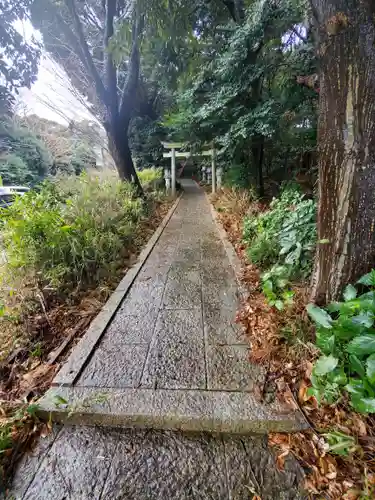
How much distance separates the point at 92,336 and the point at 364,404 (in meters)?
1.61

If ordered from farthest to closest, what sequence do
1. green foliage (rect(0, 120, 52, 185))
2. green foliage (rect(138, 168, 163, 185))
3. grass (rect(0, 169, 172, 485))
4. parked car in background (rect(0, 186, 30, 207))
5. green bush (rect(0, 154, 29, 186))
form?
green foliage (rect(0, 120, 52, 185)) → green bush (rect(0, 154, 29, 186)) → green foliage (rect(138, 168, 163, 185)) → parked car in background (rect(0, 186, 30, 207)) → grass (rect(0, 169, 172, 485))

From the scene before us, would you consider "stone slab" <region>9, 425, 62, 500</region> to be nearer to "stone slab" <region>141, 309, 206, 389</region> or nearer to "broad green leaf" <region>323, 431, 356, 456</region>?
"stone slab" <region>141, 309, 206, 389</region>

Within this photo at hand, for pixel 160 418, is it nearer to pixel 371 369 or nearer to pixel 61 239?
pixel 371 369

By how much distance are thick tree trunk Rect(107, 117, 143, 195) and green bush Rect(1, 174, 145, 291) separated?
2400 millimetres

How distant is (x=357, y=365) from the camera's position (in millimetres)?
1033

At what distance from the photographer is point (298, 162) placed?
5316mm

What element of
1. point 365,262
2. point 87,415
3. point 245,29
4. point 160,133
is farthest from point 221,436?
point 160,133

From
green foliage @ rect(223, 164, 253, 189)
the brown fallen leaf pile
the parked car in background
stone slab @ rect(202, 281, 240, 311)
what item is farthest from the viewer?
green foliage @ rect(223, 164, 253, 189)

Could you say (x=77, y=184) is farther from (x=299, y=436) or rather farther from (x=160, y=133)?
(x=160, y=133)

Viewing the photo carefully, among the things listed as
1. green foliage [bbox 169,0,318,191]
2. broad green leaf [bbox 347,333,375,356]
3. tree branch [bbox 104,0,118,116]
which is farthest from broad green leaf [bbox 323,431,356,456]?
tree branch [bbox 104,0,118,116]

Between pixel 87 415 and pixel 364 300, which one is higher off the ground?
pixel 364 300

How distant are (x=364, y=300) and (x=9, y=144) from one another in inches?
531

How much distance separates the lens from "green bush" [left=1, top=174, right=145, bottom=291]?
219 cm

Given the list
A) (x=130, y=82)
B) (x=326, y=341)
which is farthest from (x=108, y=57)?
(x=326, y=341)
